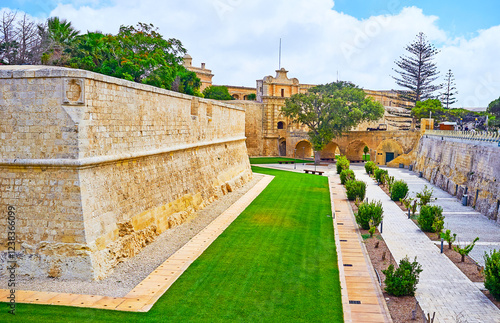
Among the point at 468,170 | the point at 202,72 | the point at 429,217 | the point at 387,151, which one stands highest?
the point at 202,72

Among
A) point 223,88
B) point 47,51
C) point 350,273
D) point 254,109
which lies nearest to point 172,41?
point 47,51

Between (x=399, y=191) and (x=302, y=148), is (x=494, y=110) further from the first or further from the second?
(x=399, y=191)

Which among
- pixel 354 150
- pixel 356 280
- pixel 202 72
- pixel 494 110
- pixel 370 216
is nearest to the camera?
pixel 356 280

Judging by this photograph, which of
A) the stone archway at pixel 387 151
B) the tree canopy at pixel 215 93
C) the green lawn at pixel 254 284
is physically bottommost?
the green lawn at pixel 254 284

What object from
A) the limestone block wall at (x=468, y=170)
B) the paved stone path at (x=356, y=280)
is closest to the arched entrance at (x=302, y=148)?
the limestone block wall at (x=468, y=170)

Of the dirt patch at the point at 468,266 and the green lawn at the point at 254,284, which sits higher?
the green lawn at the point at 254,284

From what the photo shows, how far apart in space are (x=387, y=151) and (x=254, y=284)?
3249 centimetres

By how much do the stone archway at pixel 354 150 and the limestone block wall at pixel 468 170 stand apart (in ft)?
38.0

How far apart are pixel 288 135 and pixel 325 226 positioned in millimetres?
30728

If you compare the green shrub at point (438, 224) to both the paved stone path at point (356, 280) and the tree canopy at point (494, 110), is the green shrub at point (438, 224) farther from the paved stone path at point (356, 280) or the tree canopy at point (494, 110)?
the tree canopy at point (494, 110)

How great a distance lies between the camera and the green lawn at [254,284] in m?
7.27

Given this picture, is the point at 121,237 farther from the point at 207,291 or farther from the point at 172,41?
the point at 172,41

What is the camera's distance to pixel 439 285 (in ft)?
30.0

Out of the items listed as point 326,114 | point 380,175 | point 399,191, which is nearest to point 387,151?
point 326,114
